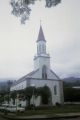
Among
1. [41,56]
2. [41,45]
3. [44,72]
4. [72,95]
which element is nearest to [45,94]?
[44,72]

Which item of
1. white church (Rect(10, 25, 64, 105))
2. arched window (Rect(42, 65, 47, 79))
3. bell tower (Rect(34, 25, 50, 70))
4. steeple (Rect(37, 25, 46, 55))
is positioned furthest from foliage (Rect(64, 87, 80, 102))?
steeple (Rect(37, 25, 46, 55))

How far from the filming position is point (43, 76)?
66438 mm

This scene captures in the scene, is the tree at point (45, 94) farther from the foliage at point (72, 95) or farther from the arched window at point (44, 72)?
the foliage at point (72, 95)

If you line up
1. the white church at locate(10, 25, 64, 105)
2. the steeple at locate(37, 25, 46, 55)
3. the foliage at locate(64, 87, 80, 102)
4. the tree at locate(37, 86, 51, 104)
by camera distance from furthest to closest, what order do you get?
the foliage at locate(64, 87, 80, 102)
the steeple at locate(37, 25, 46, 55)
the white church at locate(10, 25, 64, 105)
the tree at locate(37, 86, 51, 104)

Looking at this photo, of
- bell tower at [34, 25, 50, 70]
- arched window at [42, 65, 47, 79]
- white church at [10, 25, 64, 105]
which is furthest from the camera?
bell tower at [34, 25, 50, 70]

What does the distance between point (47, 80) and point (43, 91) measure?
703cm

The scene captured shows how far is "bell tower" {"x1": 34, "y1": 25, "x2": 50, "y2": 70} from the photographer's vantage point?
67312mm

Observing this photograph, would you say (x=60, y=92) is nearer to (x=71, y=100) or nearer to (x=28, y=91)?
(x=71, y=100)

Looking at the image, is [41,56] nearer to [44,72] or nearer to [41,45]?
[41,45]

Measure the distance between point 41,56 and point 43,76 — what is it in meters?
5.56

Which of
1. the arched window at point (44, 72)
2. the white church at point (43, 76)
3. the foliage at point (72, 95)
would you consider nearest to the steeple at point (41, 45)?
the white church at point (43, 76)

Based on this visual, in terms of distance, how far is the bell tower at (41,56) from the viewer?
6731 cm

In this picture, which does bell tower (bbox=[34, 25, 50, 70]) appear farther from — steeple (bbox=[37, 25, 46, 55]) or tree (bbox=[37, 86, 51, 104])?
tree (bbox=[37, 86, 51, 104])

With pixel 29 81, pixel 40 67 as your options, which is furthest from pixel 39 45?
pixel 29 81
